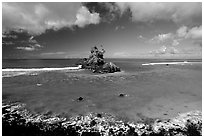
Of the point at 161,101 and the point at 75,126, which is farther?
the point at 161,101

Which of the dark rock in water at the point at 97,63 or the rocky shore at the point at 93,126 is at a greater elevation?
the dark rock in water at the point at 97,63

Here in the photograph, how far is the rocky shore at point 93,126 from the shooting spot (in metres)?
10.3

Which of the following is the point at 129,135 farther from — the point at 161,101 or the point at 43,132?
the point at 161,101

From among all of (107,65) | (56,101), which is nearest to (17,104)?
(56,101)

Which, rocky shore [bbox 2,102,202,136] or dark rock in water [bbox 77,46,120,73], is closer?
rocky shore [bbox 2,102,202,136]

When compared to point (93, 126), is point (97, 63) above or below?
above

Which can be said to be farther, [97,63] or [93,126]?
[97,63]

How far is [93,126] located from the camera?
11.1 meters

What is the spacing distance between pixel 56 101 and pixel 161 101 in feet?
36.2

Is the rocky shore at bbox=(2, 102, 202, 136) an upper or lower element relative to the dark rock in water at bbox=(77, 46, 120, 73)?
lower

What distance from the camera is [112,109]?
14266mm

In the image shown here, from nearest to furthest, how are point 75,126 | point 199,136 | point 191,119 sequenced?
point 199,136 → point 75,126 → point 191,119

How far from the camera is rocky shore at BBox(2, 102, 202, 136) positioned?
1028 centimetres

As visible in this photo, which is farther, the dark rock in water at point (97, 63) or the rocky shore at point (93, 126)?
the dark rock in water at point (97, 63)
